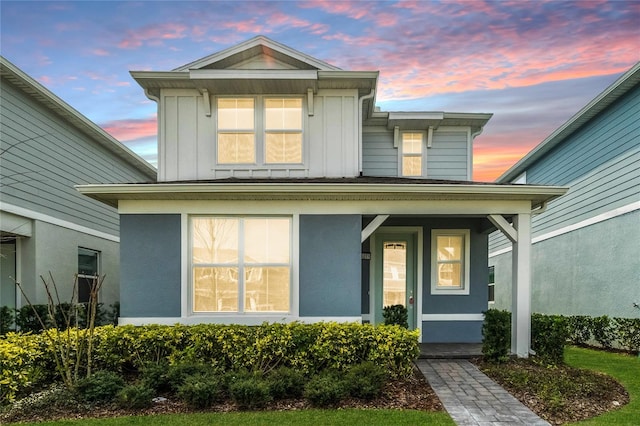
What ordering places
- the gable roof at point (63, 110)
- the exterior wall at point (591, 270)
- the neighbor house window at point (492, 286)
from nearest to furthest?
the gable roof at point (63, 110) → the exterior wall at point (591, 270) → the neighbor house window at point (492, 286)

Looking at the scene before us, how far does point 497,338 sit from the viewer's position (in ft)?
24.5

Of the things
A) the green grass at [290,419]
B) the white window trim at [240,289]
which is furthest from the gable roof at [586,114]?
the green grass at [290,419]

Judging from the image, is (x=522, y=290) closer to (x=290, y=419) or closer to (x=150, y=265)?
(x=290, y=419)

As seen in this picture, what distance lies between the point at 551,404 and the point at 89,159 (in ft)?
44.6

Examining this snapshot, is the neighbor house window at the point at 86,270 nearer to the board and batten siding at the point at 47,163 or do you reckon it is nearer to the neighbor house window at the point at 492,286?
the board and batten siding at the point at 47,163

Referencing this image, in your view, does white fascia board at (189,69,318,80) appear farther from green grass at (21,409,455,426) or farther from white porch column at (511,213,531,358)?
green grass at (21,409,455,426)

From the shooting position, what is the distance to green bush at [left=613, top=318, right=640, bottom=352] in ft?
31.3

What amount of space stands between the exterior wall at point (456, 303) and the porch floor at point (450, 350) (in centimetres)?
31

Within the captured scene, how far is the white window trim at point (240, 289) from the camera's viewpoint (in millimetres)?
7645

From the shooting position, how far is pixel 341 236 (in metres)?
7.72

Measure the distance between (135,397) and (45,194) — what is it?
25.5 ft

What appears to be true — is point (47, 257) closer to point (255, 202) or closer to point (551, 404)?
point (255, 202)

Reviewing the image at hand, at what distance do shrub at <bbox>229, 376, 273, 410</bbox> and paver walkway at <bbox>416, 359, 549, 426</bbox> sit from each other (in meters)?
2.33

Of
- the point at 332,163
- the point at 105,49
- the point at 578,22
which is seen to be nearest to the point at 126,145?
the point at 105,49
